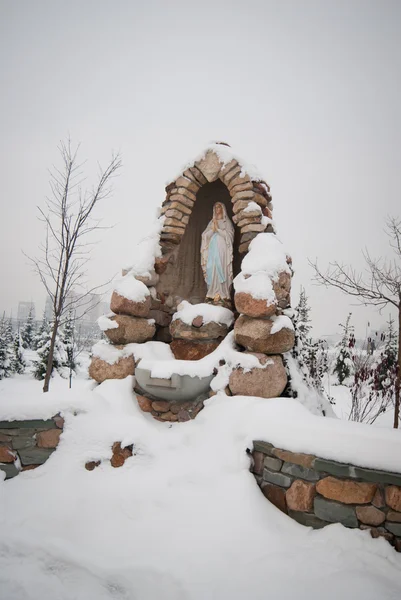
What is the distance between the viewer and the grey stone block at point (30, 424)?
284 cm

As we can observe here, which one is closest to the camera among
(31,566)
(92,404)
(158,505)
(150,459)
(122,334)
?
(31,566)

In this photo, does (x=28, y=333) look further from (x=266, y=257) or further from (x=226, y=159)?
(x=266, y=257)

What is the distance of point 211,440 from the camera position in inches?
121

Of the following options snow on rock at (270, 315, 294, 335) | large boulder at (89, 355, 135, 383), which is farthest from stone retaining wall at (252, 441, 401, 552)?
large boulder at (89, 355, 135, 383)

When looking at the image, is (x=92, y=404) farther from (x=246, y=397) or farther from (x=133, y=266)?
(x=133, y=266)

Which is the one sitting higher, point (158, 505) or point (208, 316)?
point (208, 316)

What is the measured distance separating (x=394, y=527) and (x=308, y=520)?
57cm

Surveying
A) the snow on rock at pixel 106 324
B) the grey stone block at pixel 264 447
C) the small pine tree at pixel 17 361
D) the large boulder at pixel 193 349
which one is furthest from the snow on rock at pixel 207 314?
the small pine tree at pixel 17 361

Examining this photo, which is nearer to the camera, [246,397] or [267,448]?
[267,448]

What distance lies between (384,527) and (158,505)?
1651 mm

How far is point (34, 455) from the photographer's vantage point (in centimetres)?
284

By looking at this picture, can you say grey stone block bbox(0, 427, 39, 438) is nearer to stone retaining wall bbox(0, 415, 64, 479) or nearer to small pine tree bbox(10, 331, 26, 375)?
stone retaining wall bbox(0, 415, 64, 479)

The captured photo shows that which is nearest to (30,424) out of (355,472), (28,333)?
(355,472)

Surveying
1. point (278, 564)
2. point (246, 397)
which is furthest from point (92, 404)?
point (278, 564)
